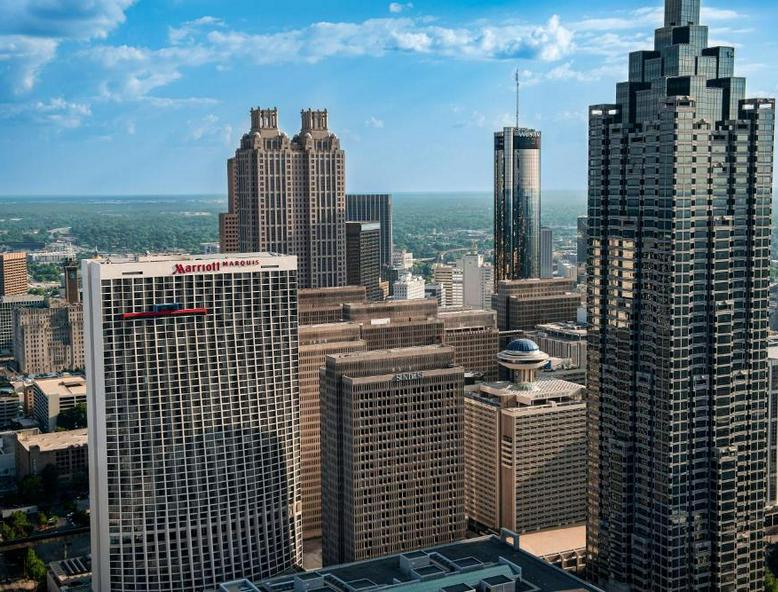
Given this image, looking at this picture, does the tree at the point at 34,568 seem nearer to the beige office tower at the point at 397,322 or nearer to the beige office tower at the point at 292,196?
the beige office tower at the point at 397,322

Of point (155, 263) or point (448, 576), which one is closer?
point (448, 576)

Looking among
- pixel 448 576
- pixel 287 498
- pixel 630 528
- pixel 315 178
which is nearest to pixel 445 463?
pixel 287 498

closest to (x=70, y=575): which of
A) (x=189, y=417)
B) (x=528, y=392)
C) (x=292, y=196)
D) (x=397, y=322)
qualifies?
(x=189, y=417)

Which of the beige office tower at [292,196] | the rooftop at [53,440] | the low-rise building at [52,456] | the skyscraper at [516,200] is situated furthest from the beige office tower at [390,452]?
the skyscraper at [516,200]

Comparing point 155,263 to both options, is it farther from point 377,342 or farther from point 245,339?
point 377,342

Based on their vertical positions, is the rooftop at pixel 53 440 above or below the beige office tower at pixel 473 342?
below

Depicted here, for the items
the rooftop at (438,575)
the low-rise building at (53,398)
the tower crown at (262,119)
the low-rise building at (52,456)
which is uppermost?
the tower crown at (262,119)
